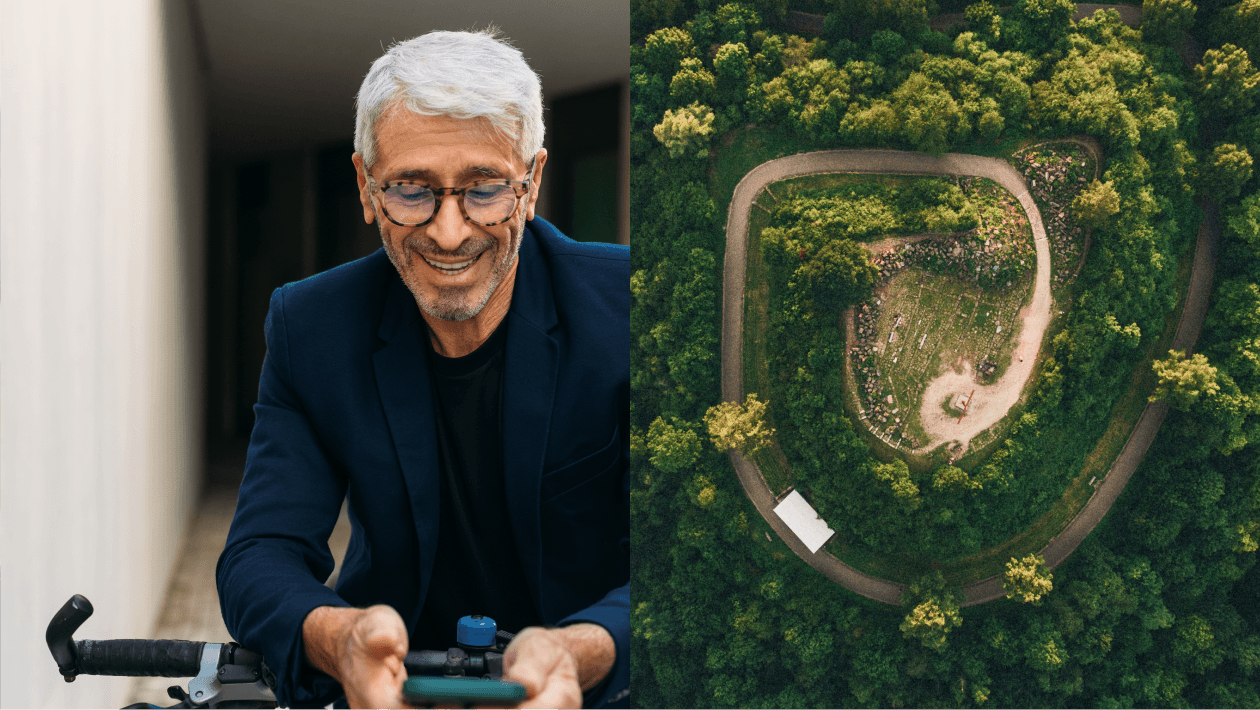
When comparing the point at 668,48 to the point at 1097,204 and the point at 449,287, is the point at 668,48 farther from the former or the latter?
the point at 449,287

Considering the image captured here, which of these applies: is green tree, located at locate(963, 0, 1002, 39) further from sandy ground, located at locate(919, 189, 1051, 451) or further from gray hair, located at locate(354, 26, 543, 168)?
gray hair, located at locate(354, 26, 543, 168)

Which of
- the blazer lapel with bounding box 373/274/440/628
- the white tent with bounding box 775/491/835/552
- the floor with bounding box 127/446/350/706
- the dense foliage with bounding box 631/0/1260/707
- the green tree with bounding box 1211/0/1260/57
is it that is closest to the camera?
the blazer lapel with bounding box 373/274/440/628

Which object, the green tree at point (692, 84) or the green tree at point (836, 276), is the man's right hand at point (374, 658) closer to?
the green tree at point (836, 276)

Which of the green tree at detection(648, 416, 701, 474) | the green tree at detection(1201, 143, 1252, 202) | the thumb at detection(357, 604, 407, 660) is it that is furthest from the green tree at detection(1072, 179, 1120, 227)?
the thumb at detection(357, 604, 407, 660)

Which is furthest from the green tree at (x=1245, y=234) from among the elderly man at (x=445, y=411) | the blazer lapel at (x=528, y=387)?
the blazer lapel at (x=528, y=387)

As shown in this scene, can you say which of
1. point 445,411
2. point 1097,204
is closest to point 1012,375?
point 1097,204
